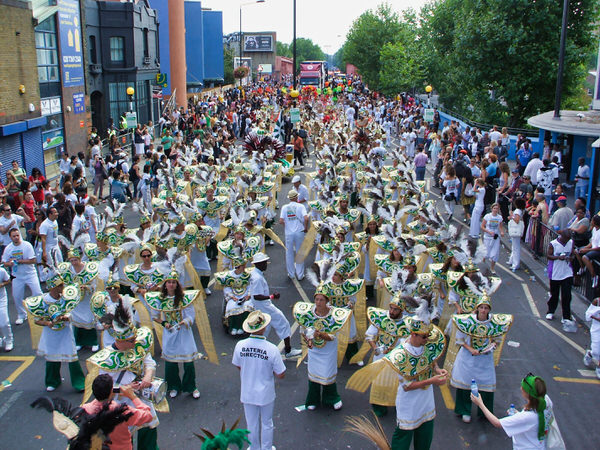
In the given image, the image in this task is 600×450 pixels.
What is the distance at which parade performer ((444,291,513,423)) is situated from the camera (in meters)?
7.25

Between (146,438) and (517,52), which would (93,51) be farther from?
(146,438)

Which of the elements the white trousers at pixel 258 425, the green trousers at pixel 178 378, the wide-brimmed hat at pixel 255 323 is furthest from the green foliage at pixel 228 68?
the white trousers at pixel 258 425

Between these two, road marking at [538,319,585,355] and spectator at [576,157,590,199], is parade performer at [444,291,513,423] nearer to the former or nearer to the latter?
road marking at [538,319,585,355]

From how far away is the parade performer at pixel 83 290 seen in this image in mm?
9312

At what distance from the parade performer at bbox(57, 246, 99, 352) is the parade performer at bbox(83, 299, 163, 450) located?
2984 millimetres

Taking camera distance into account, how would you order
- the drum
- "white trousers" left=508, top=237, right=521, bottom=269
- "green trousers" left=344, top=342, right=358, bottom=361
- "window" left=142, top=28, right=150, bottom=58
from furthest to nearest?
"window" left=142, top=28, right=150, bottom=58
"white trousers" left=508, top=237, right=521, bottom=269
"green trousers" left=344, top=342, right=358, bottom=361
the drum

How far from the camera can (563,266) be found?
1041cm

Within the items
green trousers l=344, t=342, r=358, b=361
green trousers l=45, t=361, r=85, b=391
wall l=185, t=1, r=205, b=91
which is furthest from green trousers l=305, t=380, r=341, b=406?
wall l=185, t=1, r=205, b=91

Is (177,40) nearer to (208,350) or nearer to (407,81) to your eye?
(407,81)

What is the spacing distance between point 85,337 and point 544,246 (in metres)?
9.82

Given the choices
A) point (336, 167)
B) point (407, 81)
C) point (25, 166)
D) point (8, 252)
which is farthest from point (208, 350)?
point (407, 81)

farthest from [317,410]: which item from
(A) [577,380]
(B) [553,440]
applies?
(A) [577,380]

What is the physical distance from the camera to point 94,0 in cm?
3347

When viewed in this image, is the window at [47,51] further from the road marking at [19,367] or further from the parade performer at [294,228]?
the road marking at [19,367]
